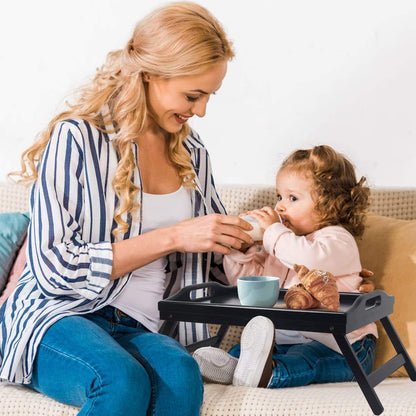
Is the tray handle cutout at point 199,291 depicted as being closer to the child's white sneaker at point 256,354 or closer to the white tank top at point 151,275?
the white tank top at point 151,275

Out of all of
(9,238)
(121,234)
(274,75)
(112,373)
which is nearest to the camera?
(112,373)

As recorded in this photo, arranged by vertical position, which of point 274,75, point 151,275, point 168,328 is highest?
point 274,75

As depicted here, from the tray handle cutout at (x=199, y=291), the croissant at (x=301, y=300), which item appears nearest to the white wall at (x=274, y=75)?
the tray handle cutout at (x=199, y=291)

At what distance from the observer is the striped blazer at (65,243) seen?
144 cm

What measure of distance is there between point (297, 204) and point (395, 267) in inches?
12.3

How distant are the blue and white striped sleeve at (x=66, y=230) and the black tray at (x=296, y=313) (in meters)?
0.18

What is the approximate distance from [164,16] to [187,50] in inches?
4.3

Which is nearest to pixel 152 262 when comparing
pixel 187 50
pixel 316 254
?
pixel 316 254

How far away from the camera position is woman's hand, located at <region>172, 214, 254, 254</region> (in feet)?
5.02

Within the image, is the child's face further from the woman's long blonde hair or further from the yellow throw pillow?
the woman's long blonde hair

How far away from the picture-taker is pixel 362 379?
4.28 ft

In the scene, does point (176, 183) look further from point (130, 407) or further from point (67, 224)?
point (130, 407)

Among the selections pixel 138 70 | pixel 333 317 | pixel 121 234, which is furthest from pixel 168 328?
pixel 138 70

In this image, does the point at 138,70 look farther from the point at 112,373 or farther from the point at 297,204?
the point at 112,373
